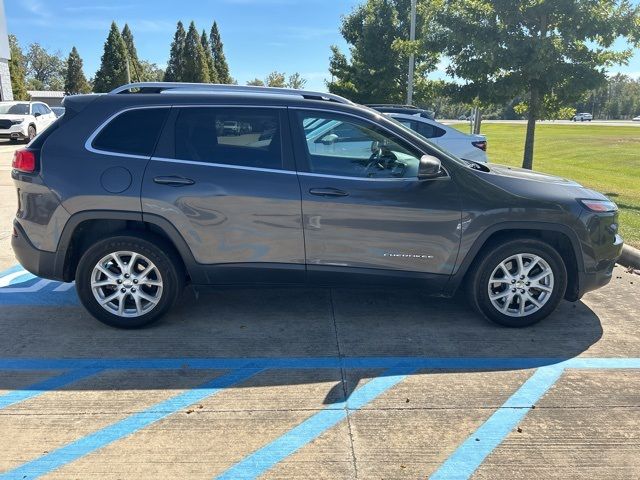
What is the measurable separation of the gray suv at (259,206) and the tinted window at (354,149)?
0.04 ft

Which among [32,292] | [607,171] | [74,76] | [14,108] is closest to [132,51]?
[74,76]

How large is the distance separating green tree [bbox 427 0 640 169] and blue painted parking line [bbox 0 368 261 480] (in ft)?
30.1

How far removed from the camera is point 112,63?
5416 centimetres

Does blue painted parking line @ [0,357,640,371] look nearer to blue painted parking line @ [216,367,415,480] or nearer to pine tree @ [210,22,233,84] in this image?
blue painted parking line @ [216,367,415,480]

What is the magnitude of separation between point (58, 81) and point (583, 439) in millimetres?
116212

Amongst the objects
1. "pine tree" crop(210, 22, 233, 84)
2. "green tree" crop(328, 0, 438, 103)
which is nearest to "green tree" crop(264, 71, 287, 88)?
"pine tree" crop(210, 22, 233, 84)

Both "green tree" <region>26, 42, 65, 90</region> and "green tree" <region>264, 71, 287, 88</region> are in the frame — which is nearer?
"green tree" <region>264, 71, 287, 88</region>

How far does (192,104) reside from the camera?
4.13 m

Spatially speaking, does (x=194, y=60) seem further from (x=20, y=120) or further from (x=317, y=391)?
(x=317, y=391)

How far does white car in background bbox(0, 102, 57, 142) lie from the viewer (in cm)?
2023

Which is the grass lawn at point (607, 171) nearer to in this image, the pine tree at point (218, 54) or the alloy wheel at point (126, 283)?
the alloy wheel at point (126, 283)

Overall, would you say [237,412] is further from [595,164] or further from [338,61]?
[338,61]

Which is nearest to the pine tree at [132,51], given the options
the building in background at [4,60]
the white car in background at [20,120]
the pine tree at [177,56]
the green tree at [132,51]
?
the green tree at [132,51]

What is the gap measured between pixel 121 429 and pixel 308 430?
1.05 meters
